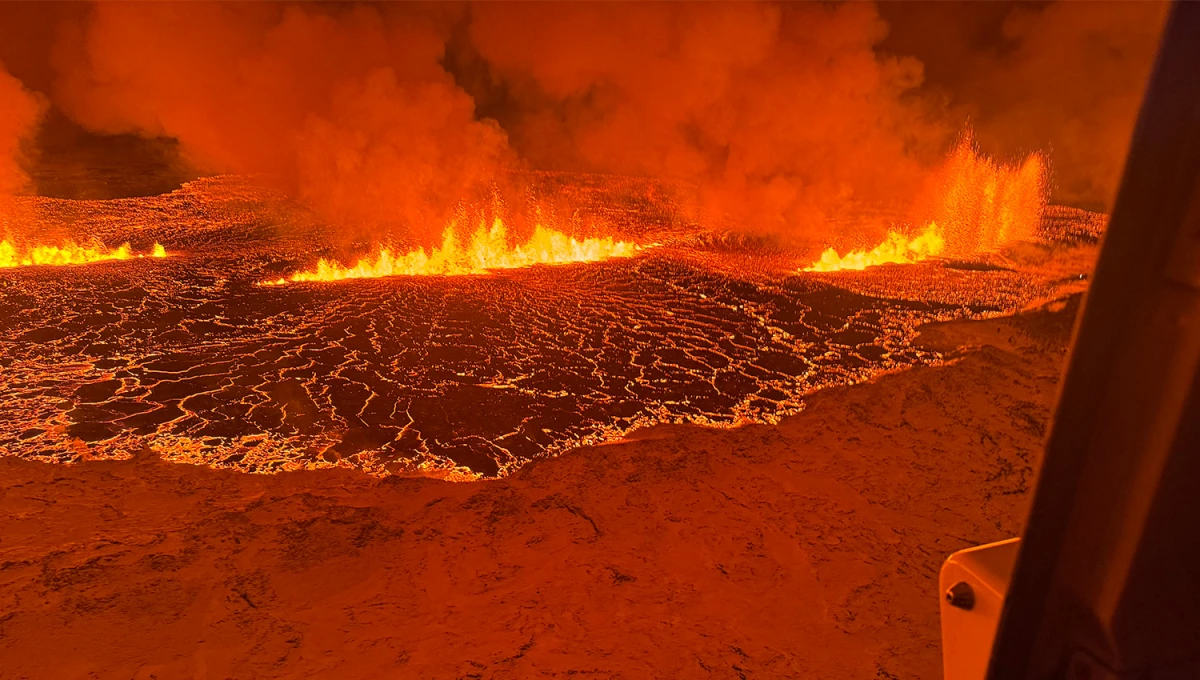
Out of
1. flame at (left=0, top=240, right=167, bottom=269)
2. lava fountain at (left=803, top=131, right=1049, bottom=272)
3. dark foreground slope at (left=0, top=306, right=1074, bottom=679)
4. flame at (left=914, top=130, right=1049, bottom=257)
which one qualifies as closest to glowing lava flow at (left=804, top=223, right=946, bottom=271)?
lava fountain at (left=803, top=131, right=1049, bottom=272)

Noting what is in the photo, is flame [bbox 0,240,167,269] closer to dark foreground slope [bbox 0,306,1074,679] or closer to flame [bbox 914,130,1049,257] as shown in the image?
dark foreground slope [bbox 0,306,1074,679]

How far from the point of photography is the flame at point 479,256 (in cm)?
1038

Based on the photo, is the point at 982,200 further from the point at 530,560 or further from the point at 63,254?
the point at 63,254

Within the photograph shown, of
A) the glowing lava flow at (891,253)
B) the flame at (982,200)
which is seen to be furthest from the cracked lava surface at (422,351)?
the flame at (982,200)

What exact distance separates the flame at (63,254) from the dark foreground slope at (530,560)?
7.24 m

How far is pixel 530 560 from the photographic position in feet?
12.2

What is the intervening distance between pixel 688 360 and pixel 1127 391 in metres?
6.10

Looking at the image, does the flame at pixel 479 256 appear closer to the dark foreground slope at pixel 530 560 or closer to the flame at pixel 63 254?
the flame at pixel 63 254

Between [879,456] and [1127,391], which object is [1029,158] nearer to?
[879,456]

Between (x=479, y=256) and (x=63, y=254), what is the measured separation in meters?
6.35

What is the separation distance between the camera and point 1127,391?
977mm

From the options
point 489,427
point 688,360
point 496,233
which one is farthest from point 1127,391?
point 496,233

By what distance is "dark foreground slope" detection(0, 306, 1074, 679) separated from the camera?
306 cm

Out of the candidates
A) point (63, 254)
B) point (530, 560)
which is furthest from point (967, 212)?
point (63, 254)
